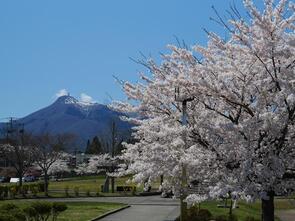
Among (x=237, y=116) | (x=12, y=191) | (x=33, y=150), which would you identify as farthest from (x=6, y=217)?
(x=33, y=150)

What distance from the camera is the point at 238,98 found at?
10938mm

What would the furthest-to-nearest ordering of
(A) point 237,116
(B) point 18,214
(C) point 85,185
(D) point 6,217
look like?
(C) point 85,185 → (B) point 18,214 → (D) point 6,217 → (A) point 237,116

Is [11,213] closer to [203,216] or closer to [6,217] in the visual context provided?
[6,217]

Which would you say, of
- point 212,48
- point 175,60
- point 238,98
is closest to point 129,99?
point 175,60

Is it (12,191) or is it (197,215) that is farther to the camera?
(12,191)

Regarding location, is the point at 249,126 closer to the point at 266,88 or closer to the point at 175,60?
the point at 266,88

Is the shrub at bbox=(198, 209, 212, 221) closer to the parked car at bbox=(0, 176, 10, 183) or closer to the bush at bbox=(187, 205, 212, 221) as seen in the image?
the bush at bbox=(187, 205, 212, 221)

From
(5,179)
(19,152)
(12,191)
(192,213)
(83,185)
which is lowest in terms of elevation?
(192,213)

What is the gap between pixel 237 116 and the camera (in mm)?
10859

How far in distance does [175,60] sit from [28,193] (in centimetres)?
4218

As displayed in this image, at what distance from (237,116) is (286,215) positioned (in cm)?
2023

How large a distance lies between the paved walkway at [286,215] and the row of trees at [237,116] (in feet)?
54.0

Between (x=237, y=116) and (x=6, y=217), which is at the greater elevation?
(x=237, y=116)

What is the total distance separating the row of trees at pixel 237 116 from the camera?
976 centimetres
